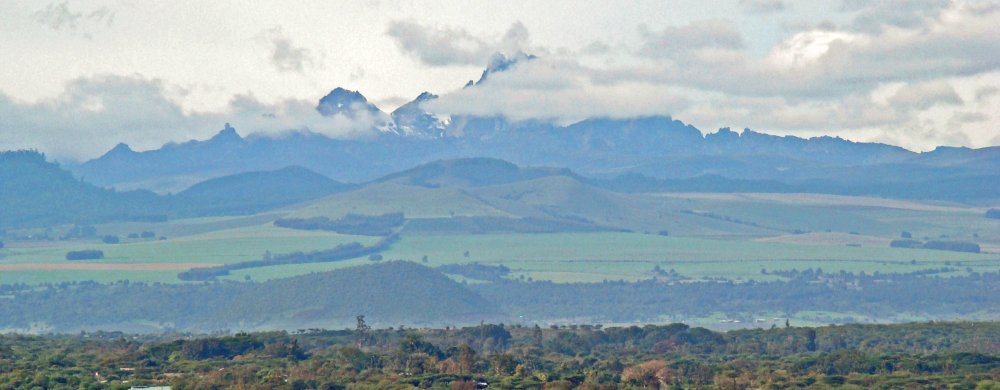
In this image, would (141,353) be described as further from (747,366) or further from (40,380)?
(747,366)

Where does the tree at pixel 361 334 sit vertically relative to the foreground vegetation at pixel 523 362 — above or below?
above

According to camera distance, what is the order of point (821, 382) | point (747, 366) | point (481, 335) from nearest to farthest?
point (821, 382) → point (747, 366) → point (481, 335)

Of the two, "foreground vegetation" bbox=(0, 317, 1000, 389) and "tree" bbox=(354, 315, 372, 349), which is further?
"tree" bbox=(354, 315, 372, 349)

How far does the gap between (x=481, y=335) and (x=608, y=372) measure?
190 ft

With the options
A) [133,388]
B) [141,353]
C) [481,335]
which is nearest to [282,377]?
[133,388]

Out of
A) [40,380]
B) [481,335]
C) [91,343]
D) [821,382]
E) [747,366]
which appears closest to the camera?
[40,380]

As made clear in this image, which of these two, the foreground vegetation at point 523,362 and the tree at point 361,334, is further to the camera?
the tree at point 361,334

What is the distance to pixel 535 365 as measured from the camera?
462 ft

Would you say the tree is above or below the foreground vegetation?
above

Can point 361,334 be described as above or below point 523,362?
above

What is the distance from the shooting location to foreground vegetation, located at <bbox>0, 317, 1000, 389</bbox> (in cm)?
11300

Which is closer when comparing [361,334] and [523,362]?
[523,362]

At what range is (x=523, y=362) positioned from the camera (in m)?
142

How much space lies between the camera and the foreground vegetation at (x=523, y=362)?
371ft
